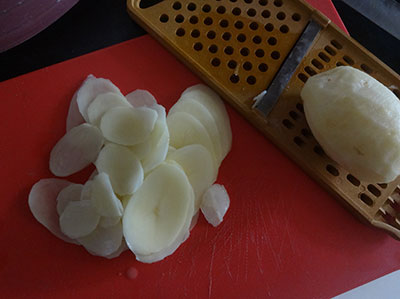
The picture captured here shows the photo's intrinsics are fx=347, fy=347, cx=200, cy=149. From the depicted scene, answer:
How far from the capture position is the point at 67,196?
0.84 meters

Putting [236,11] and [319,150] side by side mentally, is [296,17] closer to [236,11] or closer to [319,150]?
[236,11]

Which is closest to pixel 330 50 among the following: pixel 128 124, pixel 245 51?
pixel 245 51

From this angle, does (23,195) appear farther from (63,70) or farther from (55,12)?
(55,12)

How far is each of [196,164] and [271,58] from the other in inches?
14.9

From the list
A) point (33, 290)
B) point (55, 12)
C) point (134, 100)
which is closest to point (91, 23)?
point (55, 12)

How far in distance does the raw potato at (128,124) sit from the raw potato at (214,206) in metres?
0.22

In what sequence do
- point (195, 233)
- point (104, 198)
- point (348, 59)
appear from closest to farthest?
point (104, 198), point (195, 233), point (348, 59)

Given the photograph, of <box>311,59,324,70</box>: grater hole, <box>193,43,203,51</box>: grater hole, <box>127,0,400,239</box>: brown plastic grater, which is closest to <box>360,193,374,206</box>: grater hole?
<box>127,0,400,239</box>: brown plastic grater

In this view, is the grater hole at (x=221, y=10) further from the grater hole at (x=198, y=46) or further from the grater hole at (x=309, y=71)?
the grater hole at (x=309, y=71)

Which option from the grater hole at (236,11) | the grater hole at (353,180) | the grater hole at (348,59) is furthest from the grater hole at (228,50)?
the grater hole at (353,180)

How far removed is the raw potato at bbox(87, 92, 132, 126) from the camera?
879mm

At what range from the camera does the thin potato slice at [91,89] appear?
912 mm

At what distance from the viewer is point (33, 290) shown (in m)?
0.82

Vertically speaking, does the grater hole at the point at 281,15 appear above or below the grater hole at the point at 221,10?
above
